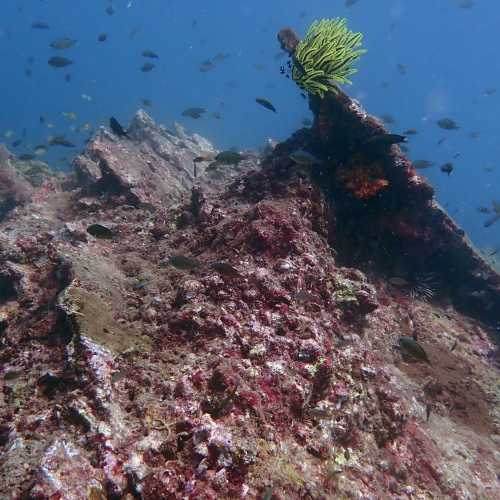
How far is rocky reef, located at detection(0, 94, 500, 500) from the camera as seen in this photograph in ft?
9.70

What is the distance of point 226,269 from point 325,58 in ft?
14.7

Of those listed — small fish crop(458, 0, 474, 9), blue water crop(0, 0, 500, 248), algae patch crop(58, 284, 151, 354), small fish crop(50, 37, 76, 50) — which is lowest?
algae patch crop(58, 284, 151, 354)

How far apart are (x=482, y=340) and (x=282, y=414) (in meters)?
6.55

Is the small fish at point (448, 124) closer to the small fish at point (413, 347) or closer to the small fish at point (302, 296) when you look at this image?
the small fish at point (413, 347)

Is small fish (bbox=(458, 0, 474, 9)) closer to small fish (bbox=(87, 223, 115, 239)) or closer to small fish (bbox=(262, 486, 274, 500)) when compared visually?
small fish (bbox=(87, 223, 115, 239))

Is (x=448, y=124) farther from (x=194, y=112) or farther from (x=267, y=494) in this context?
(x=267, y=494)

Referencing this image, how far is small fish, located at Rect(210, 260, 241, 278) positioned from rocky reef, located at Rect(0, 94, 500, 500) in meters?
0.12

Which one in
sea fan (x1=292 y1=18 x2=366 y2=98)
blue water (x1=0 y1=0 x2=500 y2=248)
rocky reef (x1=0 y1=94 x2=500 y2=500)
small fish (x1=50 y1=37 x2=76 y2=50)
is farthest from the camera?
blue water (x1=0 y1=0 x2=500 y2=248)

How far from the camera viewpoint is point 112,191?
914 cm

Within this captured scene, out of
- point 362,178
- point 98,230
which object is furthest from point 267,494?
point 362,178

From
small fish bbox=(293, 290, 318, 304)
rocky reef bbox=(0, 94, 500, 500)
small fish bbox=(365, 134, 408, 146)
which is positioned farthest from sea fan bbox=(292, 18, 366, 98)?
small fish bbox=(293, 290, 318, 304)

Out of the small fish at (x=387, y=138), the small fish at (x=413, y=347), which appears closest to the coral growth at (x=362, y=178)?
the small fish at (x=387, y=138)

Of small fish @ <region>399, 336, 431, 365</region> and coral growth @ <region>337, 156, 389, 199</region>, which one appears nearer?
small fish @ <region>399, 336, 431, 365</region>

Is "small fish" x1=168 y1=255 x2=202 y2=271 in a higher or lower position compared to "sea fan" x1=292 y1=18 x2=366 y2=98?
lower
